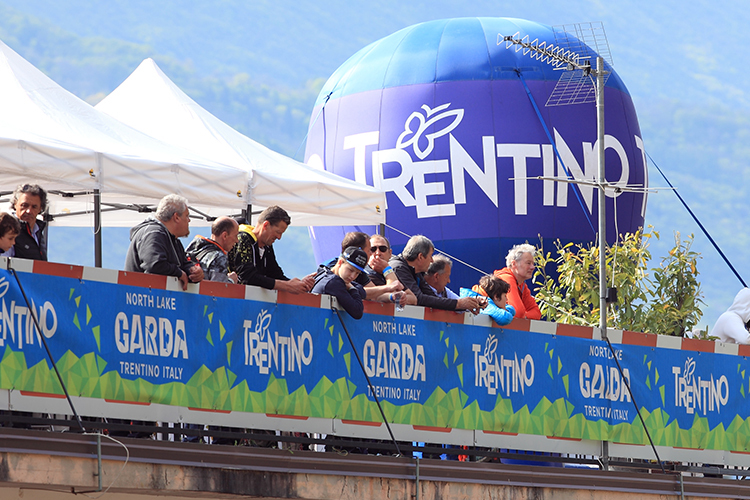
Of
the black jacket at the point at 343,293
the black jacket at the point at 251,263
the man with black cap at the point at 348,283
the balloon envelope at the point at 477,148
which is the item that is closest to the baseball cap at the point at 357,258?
→ the man with black cap at the point at 348,283

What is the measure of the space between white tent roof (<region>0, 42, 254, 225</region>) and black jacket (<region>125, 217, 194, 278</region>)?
255 cm

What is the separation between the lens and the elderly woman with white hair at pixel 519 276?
1036cm

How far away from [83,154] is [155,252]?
310cm

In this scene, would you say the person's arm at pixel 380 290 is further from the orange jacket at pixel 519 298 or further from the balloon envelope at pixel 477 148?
the balloon envelope at pixel 477 148

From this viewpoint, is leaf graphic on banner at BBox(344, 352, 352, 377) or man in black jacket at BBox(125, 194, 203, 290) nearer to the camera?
man in black jacket at BBox(125, 194, 203, 290)

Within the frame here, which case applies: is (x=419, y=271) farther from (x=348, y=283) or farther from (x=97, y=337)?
(x=97, y=337)

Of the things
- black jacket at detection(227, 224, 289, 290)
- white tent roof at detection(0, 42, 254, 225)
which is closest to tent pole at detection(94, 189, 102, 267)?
white tent roof at detection(0, 42, 254, 225)

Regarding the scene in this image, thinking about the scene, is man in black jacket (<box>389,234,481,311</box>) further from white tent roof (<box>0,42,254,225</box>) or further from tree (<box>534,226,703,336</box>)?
tree (<box>534,226,703,336</box>)

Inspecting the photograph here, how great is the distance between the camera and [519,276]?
414 inches

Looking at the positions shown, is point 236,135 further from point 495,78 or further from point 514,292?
point 495,78

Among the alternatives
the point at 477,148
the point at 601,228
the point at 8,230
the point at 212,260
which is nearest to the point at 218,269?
the point at 212,260

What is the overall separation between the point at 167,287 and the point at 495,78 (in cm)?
1404

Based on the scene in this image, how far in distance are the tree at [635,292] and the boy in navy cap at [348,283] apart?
8.79 m

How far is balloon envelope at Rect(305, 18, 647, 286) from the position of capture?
20.5m
